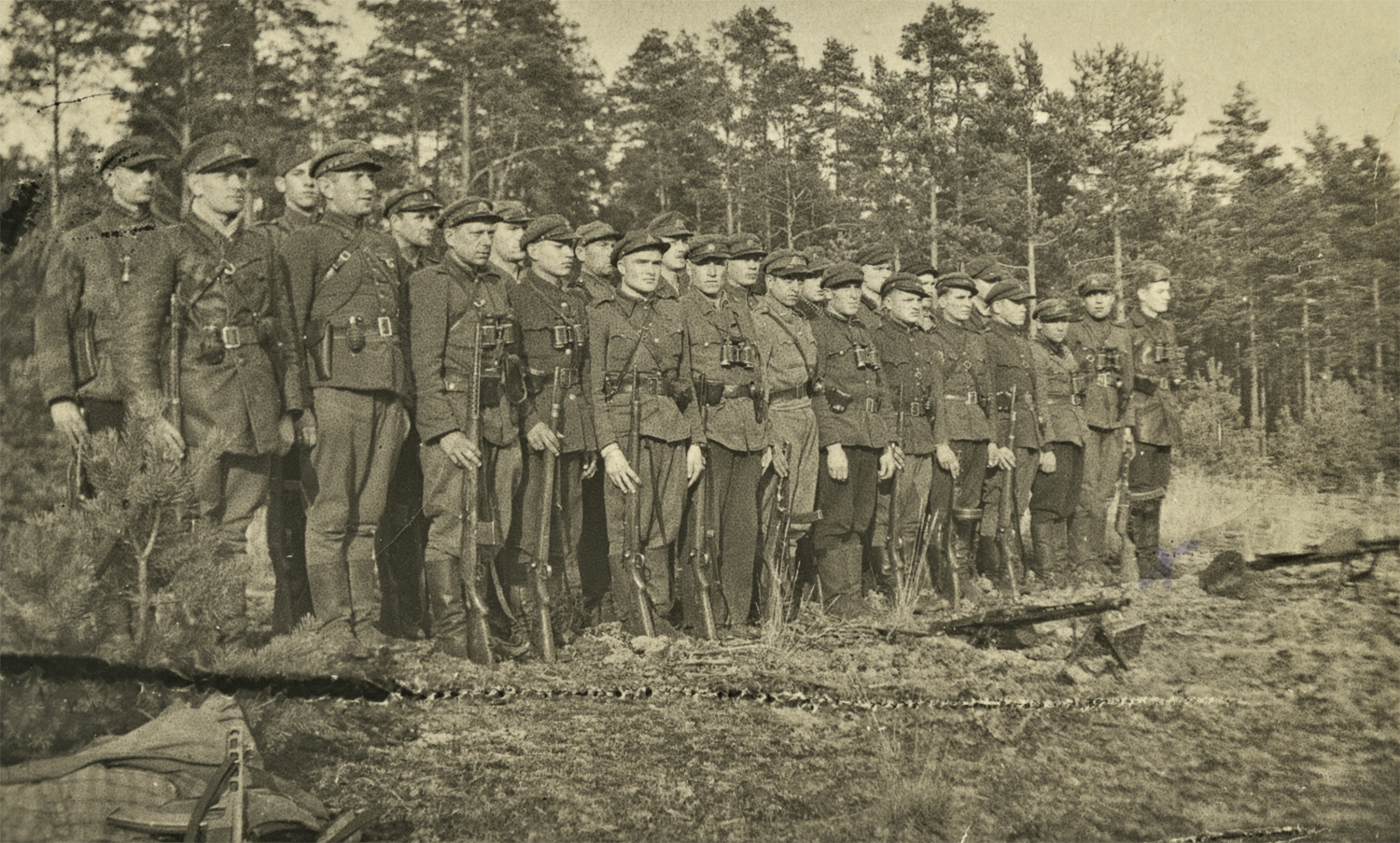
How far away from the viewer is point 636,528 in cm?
618

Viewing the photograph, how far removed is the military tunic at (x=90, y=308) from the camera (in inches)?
165

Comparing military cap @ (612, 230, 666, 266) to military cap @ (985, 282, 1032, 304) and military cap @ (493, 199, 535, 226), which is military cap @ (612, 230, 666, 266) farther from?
military cap @ (985, 282, 1032, 304)

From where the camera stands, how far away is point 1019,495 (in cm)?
853

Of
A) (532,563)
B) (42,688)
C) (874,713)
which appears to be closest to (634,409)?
(532,563)

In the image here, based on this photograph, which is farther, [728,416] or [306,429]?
[728,416]

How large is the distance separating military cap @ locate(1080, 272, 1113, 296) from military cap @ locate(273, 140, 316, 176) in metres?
5.82

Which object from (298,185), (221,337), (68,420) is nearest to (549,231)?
(298,185)

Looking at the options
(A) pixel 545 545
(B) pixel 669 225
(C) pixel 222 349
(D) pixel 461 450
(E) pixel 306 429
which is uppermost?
(B) pixel 669 225

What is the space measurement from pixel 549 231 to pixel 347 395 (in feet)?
5.04

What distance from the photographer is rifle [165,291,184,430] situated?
4.52m

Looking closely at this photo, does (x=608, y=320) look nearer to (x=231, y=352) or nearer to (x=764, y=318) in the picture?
(x=764, y=318)

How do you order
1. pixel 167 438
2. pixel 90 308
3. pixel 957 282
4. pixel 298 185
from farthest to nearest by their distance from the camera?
pixel 957 282 < pixel 298 185 < pixel 90 308 < pixel 167 438

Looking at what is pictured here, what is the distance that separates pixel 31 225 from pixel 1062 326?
6895 millimetres

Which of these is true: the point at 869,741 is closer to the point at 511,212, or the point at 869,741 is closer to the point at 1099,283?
the point at 511,212
